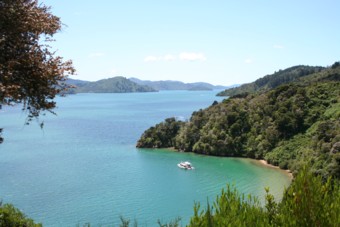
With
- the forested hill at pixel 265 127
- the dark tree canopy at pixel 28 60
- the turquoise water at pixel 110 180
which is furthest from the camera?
the forested hill at pixel 265 127

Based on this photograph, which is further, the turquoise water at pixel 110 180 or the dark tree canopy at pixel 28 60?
the turquoise water at pixel 110 180

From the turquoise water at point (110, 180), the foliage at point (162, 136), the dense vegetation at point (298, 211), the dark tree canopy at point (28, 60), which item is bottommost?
the turquoise water at point (110, 180)

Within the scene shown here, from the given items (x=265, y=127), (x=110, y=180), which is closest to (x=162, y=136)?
(x=265, y=127)

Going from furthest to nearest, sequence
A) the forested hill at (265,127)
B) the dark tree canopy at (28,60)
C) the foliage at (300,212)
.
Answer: the forested hill at (265,127), the dark tree canopy at (28,60), the foliage at (300,212)

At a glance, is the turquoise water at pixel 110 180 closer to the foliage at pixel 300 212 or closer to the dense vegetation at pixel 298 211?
the dense vegetation at pixel 298 211

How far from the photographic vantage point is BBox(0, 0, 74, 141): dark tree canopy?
830 centimetres

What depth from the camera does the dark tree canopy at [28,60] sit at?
8297 millimetres

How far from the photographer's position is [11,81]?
824 cm

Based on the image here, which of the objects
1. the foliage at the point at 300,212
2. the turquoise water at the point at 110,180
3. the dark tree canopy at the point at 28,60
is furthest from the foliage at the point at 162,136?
the foliage at the point at 300,212

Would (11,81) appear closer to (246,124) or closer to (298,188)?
(298,188)

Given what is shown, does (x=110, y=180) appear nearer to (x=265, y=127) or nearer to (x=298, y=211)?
(x=265, y=127)

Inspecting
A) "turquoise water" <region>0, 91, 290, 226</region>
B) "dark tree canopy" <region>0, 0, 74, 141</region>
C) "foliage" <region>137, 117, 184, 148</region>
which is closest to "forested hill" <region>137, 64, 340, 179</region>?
"foliage" <region>137, 117, 184, 148</region>

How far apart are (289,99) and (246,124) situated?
840 cm

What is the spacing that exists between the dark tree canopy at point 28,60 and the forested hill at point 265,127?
46.7m
